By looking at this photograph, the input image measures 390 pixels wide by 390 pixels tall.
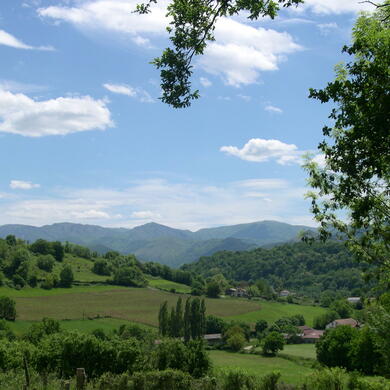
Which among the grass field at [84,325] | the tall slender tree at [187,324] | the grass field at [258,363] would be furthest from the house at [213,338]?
the grass field at [84,325]

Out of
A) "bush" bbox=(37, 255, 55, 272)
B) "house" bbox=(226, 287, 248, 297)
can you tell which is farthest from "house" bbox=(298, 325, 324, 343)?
"bush" bbox=(37, 255, 55, 272)

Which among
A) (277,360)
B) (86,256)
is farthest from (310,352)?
(86,256)

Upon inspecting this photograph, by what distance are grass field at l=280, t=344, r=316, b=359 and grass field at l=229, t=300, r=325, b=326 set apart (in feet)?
68.4

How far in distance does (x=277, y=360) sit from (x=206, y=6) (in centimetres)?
8325

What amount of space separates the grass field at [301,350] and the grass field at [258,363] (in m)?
5.52

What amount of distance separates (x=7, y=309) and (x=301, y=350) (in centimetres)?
6541

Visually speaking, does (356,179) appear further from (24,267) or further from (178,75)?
(24,267)

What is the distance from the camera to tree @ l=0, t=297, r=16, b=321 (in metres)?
93.2

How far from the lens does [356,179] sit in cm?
1136

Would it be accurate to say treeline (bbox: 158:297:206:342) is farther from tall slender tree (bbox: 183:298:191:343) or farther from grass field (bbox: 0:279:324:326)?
grass field (bbox: 0:279:324:326)

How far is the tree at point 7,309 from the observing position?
9319cm

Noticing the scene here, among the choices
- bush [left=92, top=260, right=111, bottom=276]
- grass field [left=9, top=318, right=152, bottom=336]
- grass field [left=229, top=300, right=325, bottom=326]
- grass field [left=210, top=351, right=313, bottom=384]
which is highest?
bush [left=92, top=260, right=111, bottom=276]

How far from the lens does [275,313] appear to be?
139875 mm

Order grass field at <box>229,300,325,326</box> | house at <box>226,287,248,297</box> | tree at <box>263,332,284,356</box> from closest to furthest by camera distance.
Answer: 1. tree at <box>263,332,284,356</box>
2. grass field at <box>229,300,325,326</box>
3. house at <box>226,287,248,297</box>
